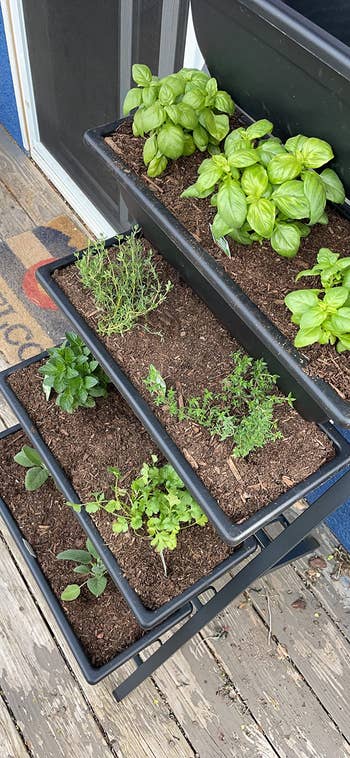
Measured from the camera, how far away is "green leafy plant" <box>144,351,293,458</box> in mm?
888

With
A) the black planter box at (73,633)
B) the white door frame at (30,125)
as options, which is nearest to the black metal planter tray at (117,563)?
the black planter box at (73,633)

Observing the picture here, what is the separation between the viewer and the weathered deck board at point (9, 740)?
1.44 meters

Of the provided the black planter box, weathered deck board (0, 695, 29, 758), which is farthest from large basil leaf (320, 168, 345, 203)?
weathered deck board (0, 695, 29, 758)

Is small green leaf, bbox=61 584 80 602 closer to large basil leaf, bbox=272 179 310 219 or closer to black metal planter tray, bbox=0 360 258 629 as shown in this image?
black metal planter tray, bbox=0 360 258 629

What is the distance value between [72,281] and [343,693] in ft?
4.20

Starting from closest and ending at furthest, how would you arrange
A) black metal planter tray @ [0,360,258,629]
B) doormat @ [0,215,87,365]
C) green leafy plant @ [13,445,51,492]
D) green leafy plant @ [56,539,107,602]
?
black metal planter tray @ [0,360,258,629], green leafy plant @ [56,539,107,602], green leafy plant @ [13,445,51,492], doormat @ [0,215,87,365]

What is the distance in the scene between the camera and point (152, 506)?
1.14m

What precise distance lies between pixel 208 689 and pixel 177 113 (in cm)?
138

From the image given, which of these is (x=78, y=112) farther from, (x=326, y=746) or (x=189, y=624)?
(x=326, y=746)

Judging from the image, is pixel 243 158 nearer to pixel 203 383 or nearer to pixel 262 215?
pixel 262 215

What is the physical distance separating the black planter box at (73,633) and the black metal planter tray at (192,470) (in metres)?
0.50

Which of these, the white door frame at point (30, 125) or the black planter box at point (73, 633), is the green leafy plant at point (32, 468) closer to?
the black planter box at point (73, 633)

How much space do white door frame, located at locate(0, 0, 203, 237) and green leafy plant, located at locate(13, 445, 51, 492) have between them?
97cm

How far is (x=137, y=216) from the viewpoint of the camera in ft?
3.48
